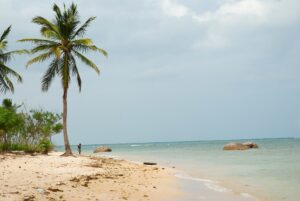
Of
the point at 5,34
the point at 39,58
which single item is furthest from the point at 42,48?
the point at 5,34

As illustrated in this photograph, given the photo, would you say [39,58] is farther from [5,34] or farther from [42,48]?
[5,34]

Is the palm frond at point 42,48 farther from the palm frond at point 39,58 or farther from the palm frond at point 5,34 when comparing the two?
the palm frond at point 5,34

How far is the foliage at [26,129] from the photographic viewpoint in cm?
2761

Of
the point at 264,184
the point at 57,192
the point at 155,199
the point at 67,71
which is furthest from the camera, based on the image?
the point at 67,71

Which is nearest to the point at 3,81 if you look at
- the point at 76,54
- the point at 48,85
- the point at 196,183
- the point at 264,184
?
the point at 48,85

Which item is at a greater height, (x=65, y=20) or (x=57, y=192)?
(x=65, y=20)

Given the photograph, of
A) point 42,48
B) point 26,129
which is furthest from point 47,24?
point 26,129

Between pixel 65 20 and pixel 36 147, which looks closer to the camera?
pixel 65 20

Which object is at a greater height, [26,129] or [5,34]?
[5,34]

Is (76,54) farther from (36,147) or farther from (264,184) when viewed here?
(264,184)

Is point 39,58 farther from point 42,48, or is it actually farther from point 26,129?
point 26,129

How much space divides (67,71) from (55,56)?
1.61m

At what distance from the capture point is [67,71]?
92.0 feet

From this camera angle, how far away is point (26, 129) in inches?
1339
